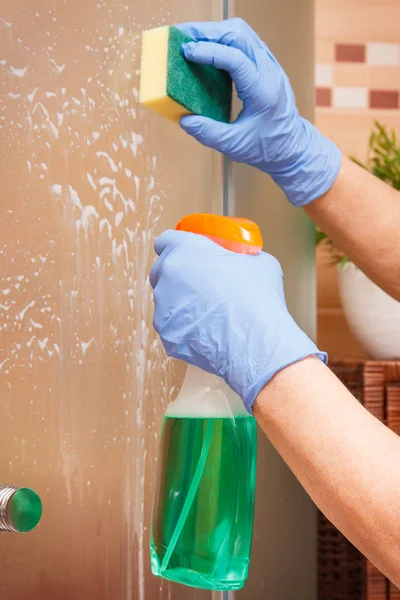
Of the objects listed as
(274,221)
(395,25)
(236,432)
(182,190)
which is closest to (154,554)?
(236,432)

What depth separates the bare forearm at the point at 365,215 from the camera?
3.05 feet

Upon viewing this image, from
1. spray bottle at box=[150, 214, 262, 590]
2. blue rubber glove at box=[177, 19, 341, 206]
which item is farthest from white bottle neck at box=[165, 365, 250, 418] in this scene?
blue rubber glove at box=[177, 19, 341, 206]

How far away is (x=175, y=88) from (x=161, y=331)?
22 centimetres

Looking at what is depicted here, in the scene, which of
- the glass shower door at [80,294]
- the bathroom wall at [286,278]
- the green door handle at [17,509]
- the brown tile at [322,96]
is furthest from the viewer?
the brown tile at [322,96]

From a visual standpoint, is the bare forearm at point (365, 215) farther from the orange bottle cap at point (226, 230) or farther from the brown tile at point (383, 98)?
the brown tile at point (383, 98)

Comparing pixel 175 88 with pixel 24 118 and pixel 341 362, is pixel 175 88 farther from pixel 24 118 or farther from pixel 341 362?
pixel 341 362

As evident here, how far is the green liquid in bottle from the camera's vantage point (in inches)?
22.5

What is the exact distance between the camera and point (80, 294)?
59cm

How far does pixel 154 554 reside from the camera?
584mm

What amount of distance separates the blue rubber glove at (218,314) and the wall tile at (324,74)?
3.63 ft

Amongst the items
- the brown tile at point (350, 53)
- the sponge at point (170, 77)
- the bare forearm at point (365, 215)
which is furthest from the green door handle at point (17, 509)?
the brown tile at point (350, 53)

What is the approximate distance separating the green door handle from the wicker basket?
728 millimetres

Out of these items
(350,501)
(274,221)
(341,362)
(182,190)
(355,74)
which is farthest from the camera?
(355,74)

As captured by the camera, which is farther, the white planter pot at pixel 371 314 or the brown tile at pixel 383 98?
the brown tile at pixel 383 98
